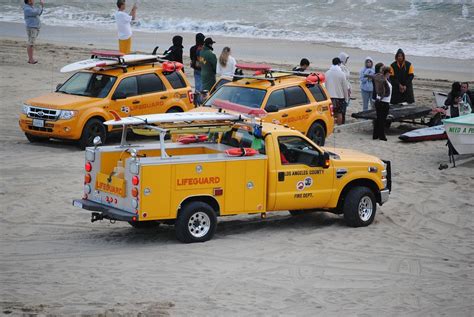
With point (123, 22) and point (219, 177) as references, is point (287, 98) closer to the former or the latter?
point (123, 22)

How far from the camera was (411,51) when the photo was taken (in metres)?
43.8

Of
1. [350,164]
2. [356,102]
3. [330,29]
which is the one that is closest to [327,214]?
[350,164]

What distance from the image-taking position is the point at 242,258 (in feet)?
43.5

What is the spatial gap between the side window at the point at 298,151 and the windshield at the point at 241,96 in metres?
4.66

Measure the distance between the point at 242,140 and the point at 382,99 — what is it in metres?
8.10

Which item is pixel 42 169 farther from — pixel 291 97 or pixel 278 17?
pixel 278 17

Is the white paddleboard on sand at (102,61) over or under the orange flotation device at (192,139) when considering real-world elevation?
over

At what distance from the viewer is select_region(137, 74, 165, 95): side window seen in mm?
21281

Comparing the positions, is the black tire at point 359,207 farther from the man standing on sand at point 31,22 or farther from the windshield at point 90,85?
the man standing on sand at point 31,22

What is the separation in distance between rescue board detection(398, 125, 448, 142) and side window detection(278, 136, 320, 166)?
7927mm

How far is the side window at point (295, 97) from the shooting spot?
20.0 m

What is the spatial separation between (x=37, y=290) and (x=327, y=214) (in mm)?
5900

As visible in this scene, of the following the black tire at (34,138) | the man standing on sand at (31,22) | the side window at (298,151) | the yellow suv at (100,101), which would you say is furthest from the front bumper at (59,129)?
the man standing on sand at (31,22)

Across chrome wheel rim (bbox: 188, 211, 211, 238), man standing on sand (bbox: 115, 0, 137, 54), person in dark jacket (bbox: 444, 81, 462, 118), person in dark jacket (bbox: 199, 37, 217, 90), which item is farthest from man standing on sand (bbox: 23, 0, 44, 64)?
chrome wheel rim (bbox: 188, 211, 211, 238)
